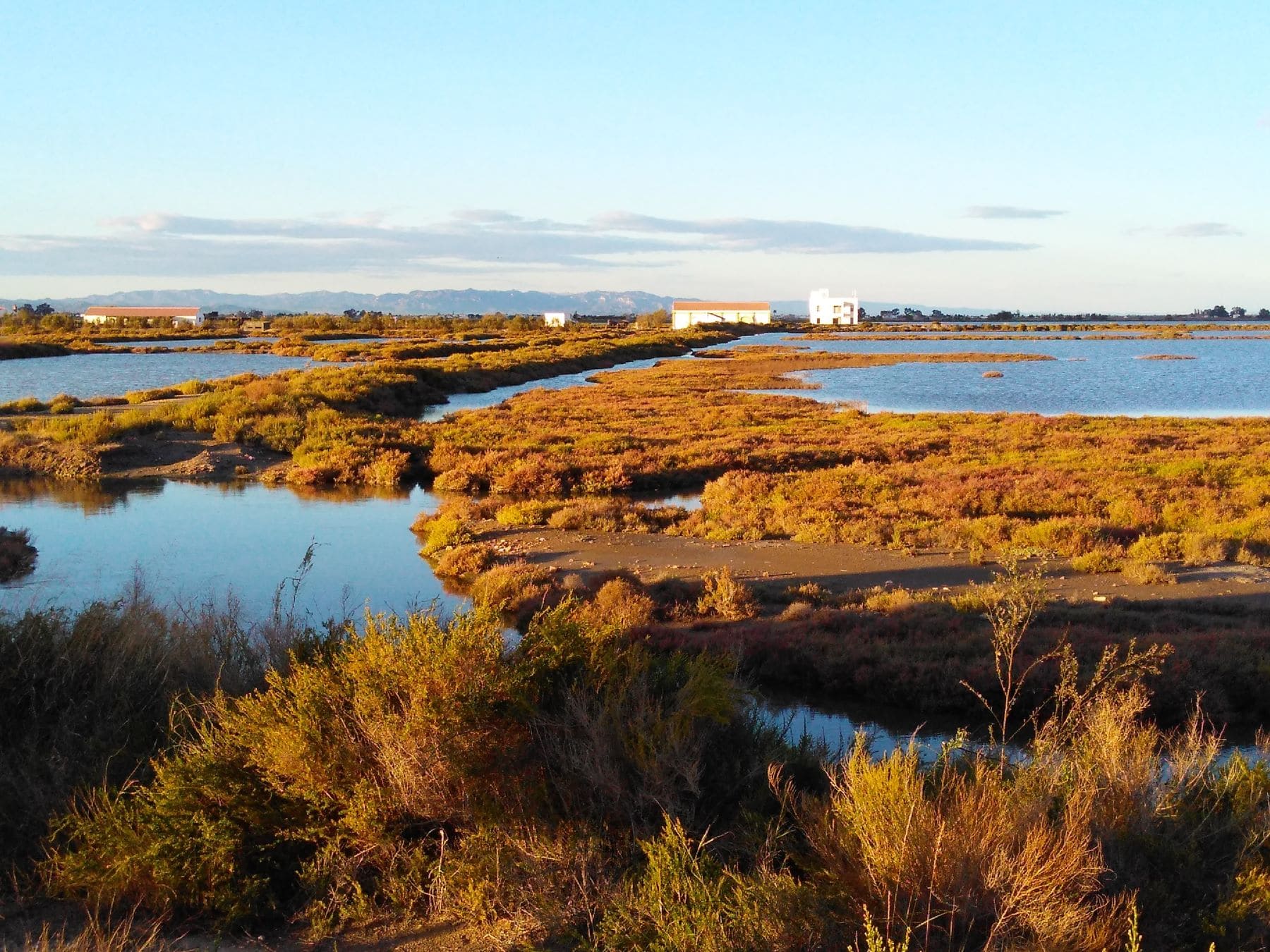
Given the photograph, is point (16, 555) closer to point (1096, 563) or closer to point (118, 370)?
point (1096, 563)

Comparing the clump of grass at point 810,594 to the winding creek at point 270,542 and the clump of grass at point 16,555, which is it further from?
the clump of grass at point 16,555

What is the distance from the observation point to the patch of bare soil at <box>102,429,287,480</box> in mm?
28203

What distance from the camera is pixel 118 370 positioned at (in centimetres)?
6444

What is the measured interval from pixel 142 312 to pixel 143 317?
1029cm

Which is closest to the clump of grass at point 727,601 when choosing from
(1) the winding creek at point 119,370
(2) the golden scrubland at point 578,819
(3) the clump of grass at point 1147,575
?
(3) the clump of grass at point 1147,575

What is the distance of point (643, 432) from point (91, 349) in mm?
72965

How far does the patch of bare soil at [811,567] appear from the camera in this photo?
14.6m

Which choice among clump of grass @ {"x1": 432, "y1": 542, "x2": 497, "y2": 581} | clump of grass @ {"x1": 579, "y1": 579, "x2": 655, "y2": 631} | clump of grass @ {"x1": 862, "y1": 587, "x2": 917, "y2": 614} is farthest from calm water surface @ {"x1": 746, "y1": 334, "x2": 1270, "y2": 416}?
Result: clump of grass @ {"x1": 579, "y1": 579, "x2": 655, "y2": 631}

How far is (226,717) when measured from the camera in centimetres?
644

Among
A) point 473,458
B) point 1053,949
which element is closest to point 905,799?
point 1053,949

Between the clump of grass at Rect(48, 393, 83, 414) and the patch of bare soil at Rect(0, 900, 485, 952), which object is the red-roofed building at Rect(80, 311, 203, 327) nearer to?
the clump of grass at Rect(48, 393, 83, 414)

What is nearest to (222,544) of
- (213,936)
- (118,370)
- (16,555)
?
(16,555)

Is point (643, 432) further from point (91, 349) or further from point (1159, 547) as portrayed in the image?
point (91, 349)

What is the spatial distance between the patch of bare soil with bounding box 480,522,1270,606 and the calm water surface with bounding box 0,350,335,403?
3749cm
